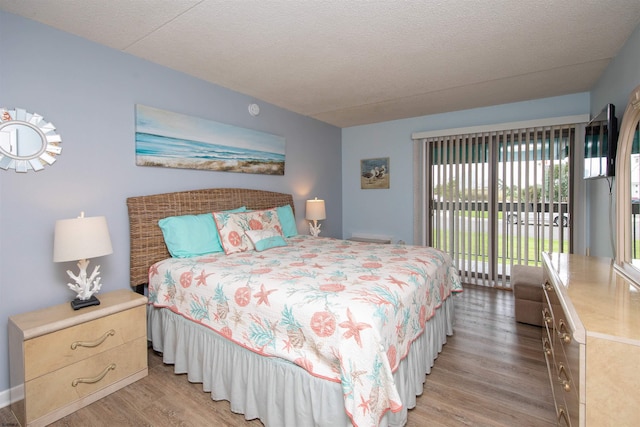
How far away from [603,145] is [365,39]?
190 centimetres

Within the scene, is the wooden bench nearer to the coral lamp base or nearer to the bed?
the bed

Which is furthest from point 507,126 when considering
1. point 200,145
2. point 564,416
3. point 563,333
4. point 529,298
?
point 200,145

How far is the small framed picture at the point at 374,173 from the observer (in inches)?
198

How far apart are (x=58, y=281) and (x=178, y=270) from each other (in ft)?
2.66

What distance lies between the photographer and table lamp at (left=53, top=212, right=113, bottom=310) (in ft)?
6.29

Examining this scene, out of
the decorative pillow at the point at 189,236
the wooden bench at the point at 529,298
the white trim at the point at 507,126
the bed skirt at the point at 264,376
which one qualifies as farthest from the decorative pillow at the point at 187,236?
the white trim at the point at 507,126

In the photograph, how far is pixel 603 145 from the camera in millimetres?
2264

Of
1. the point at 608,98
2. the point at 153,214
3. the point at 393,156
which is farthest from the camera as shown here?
the point at 393,156

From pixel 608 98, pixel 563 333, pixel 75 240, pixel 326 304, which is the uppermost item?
pixel 608 98

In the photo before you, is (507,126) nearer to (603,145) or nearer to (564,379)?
(603,145)

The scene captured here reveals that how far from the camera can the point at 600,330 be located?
112cm

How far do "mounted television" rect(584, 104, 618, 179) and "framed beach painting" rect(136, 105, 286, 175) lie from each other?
3.13 meters

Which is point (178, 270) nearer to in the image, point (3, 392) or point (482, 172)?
point (3, 392)

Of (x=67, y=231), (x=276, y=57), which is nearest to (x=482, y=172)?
(x=276, y=57)
